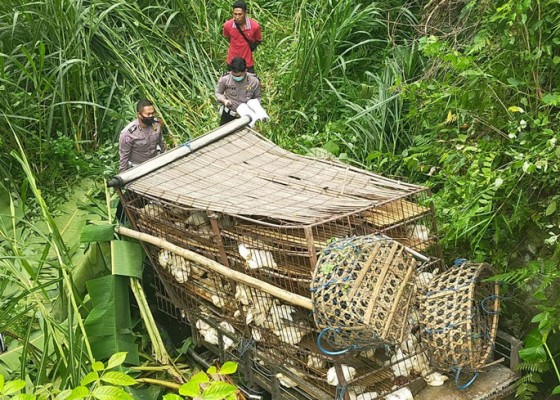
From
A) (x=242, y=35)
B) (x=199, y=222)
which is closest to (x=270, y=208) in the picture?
(x=199, y=222)

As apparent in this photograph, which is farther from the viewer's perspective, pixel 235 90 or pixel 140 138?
pixel 235 90

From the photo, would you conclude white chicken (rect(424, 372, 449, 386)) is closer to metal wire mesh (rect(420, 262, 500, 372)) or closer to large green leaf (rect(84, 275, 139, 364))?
metal wire mesh (rect(420, 262, 500, 372))

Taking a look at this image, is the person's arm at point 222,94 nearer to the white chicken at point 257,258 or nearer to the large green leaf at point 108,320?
the large green leaf at point 108,320

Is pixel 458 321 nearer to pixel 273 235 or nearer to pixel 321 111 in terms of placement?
pixel 273 235

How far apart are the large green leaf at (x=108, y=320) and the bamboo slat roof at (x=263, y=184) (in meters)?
0.66

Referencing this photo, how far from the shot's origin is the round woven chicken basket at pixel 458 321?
3.96 m

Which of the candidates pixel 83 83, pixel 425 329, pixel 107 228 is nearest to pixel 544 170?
pixel 425 329

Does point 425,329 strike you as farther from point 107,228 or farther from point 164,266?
point 107,228

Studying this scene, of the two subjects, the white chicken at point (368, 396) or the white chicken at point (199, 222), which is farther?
the white chicken at point (199, 222)

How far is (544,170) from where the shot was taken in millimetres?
4281

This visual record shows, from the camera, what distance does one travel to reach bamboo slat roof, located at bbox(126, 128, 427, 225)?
436 cm

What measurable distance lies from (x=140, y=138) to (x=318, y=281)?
2.54 metres

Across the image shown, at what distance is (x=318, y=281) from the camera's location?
378 centimetres

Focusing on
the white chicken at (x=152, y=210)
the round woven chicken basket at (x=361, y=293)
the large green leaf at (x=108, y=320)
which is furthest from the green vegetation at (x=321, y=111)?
the round woven chicken basket at (x=361, y=293)
